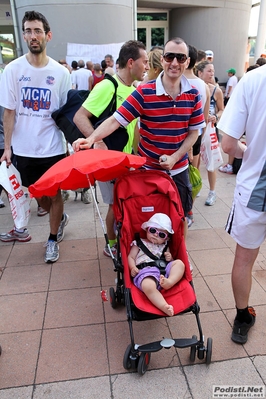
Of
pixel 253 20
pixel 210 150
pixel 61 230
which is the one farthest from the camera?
pixel 253 20

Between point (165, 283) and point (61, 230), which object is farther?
point (61, 230)

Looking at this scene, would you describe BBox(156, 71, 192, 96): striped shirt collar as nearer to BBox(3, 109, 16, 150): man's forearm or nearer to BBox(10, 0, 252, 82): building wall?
BBox(3, 109, 16, 150): man's forearm

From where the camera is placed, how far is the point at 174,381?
212cm

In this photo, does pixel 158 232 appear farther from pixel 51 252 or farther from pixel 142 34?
pixel 142 34

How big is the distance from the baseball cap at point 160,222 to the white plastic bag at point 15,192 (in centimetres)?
160

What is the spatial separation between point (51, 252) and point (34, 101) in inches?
61.9

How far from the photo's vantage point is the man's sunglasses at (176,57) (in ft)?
7.83

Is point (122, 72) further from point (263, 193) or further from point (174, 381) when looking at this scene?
point (174, 381)

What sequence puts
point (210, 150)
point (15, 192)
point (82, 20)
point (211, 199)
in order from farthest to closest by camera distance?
point (82, 20) < point (211, 199) < point (210, 150) < point (15, 192)

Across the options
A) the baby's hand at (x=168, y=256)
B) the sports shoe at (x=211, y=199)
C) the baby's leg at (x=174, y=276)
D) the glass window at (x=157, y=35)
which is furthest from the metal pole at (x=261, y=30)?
the baby's leg at (x=174, y=276)

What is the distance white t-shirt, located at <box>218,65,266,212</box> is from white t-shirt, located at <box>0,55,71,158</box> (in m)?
1.92

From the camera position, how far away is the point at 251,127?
2023 mm

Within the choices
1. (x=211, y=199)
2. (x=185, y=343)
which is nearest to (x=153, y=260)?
(x=185, y=343)

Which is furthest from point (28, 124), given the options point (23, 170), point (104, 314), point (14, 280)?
point (104, 314)
